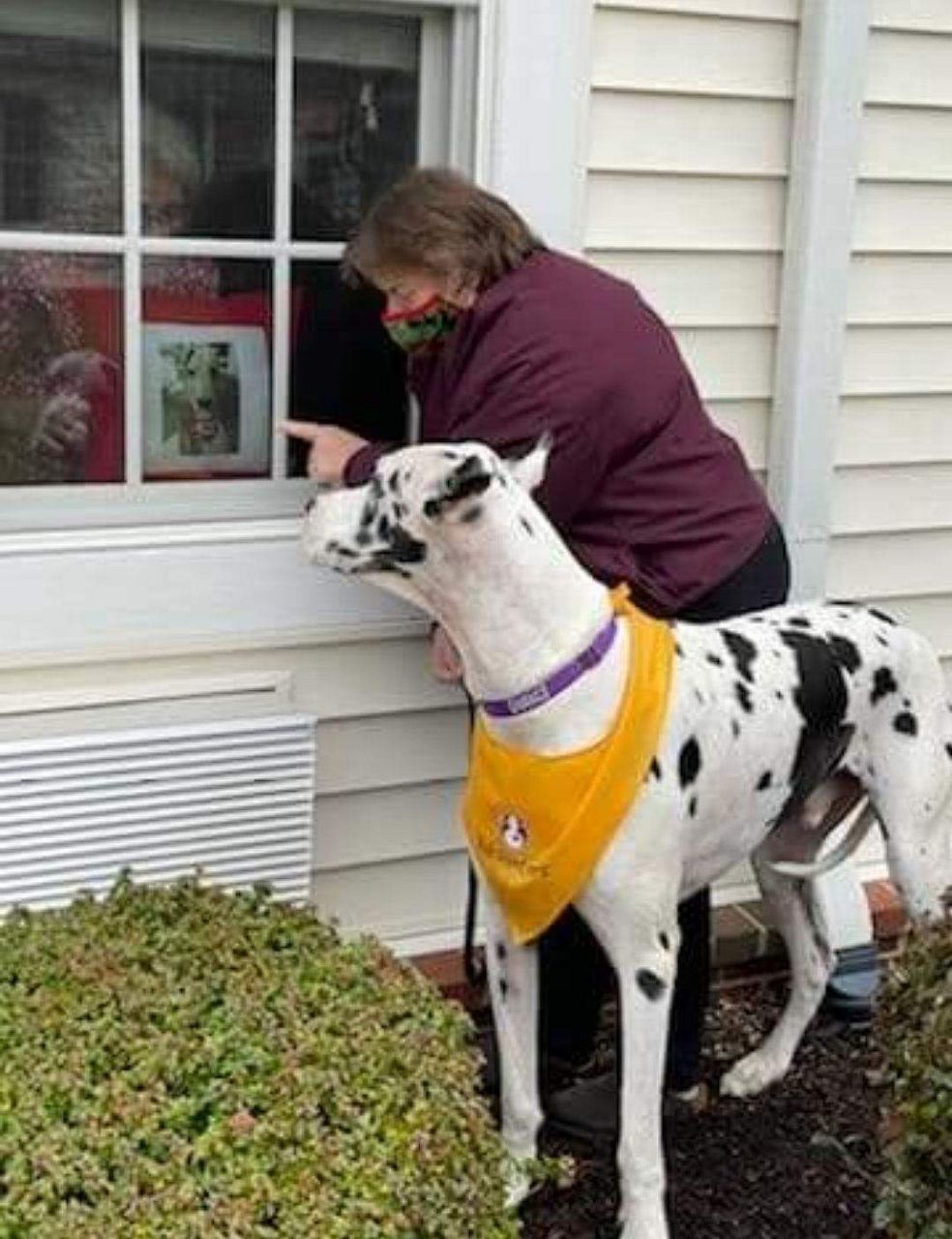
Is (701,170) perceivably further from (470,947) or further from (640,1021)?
(640,1021)

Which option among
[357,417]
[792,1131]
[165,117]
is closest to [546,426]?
[357,417]

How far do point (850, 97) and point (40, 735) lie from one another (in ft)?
7.38

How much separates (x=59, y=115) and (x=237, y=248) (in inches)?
17.0

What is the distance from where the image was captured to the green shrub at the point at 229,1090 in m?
2.45

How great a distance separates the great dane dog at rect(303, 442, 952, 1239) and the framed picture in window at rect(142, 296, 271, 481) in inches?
27.4

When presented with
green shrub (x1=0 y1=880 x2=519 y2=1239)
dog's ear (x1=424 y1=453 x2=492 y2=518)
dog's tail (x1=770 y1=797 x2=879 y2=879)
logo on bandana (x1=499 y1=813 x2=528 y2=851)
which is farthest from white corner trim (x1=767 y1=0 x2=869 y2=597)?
green shrub (x1=0 y1=880 x2=519 y2=1239)

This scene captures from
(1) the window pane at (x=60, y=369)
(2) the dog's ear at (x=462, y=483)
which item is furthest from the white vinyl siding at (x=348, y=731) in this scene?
(2) the dog's ear at (x=462, y=483)

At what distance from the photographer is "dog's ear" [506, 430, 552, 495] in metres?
3.09

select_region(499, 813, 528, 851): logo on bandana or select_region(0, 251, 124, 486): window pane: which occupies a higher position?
select_region(0, 251, 124, 486): window pane

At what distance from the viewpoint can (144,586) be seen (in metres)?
3.74

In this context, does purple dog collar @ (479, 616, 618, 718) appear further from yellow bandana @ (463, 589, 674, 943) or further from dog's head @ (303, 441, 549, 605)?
dog's head @ (303, 441, 549, 605)

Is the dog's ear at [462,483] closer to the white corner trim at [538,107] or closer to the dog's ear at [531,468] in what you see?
the dog's ear at [531,468]

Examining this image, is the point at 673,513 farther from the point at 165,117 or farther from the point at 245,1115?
the point at 245,1115

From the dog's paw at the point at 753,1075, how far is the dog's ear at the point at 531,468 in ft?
5.02
